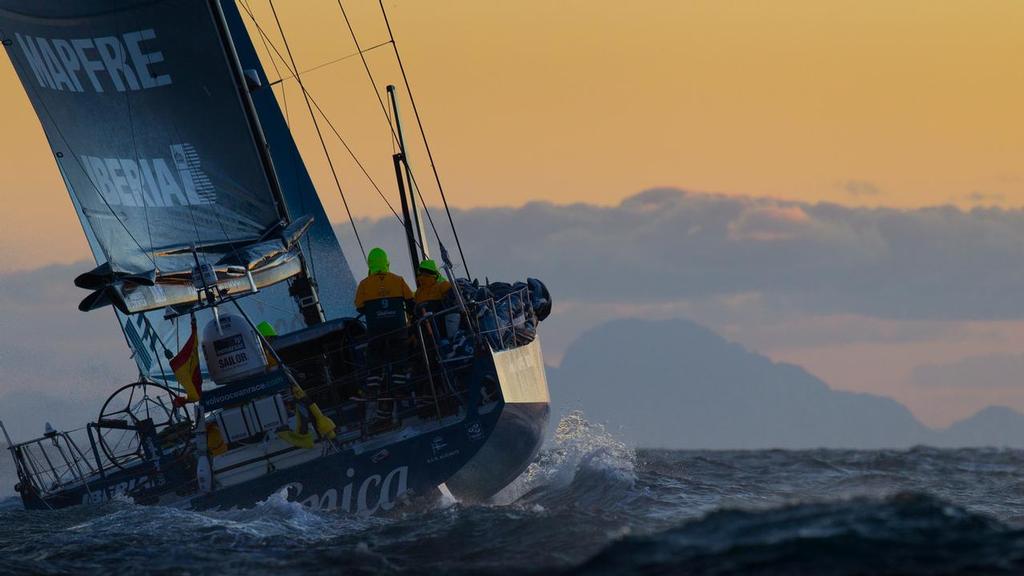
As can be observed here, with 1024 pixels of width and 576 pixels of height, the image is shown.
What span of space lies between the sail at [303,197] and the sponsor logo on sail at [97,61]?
4.90 m

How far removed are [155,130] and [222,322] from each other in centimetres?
401

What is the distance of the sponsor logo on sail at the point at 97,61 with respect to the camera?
50.7 ft

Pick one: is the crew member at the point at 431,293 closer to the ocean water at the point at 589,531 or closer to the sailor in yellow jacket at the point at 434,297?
the sailor in yellow jacket at the point at 434,297

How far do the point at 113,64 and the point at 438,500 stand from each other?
6.44 metres

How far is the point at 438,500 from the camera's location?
1220cm

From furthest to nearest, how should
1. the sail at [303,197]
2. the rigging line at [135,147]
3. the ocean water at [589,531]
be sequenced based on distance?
the sail at [303,197] < the rigging line at [135,147] < the ocean water at [589,531]

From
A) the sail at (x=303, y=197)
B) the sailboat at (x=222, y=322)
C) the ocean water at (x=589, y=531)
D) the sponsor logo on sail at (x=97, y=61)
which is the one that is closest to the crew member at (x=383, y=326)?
the sailboat at (x=222, y=322)

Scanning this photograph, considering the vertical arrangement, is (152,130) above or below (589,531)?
above

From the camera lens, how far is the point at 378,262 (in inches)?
514

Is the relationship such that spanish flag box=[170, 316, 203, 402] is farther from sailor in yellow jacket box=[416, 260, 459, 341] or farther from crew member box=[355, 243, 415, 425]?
sailor in yellow jacket box=[416, 260, 459, 341]

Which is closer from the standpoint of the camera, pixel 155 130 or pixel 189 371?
pixel 189 371

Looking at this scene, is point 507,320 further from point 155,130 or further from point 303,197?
point 303,197

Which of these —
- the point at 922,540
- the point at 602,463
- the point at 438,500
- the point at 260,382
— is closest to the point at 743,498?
the point at 602,463

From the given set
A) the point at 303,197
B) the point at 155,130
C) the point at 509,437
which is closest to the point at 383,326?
the point at 509,437
